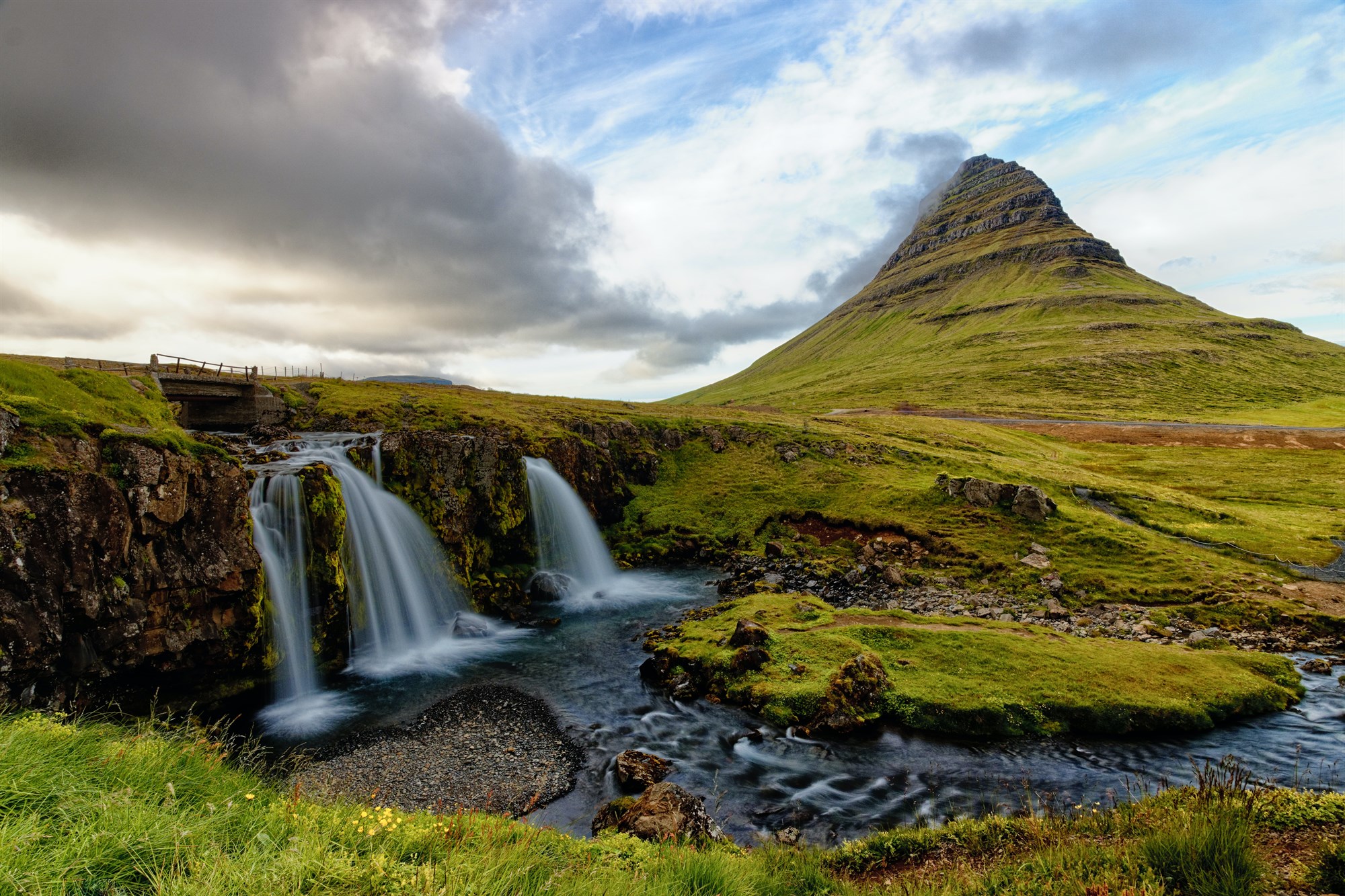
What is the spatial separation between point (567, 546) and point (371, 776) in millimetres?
25157

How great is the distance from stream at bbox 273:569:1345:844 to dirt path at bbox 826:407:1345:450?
83911 millimetres

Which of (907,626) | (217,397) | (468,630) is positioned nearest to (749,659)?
(907,626)

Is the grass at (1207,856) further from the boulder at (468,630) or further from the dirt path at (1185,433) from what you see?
the dirt path at (1185,433)

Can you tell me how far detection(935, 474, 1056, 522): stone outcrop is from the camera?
3994 cm

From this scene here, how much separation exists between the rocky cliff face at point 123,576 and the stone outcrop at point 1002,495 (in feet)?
148

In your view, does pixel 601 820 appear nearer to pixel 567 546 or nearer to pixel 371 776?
pixel 371 776

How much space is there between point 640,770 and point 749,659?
7563 millimetres

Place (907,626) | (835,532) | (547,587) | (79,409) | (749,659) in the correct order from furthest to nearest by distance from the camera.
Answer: (835,532), (547,587), (907,626), (749,659), (79,409)

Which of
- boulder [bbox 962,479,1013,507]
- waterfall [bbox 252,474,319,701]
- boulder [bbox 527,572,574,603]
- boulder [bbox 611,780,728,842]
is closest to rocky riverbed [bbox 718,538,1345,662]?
boulder [bbox 962,479,1013,507]

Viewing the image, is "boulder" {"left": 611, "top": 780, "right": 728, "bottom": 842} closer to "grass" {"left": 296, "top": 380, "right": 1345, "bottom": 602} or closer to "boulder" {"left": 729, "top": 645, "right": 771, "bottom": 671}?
"boulder" {"left": 729, "top": 645, "right": 771, "bottom": 671}

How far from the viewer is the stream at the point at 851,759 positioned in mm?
15062

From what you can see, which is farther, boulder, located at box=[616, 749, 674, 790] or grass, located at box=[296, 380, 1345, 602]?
grass, located at box=[296, 380, 1345, 602]

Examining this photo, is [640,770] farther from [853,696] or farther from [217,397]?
[217,397]

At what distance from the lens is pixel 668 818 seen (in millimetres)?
12305
